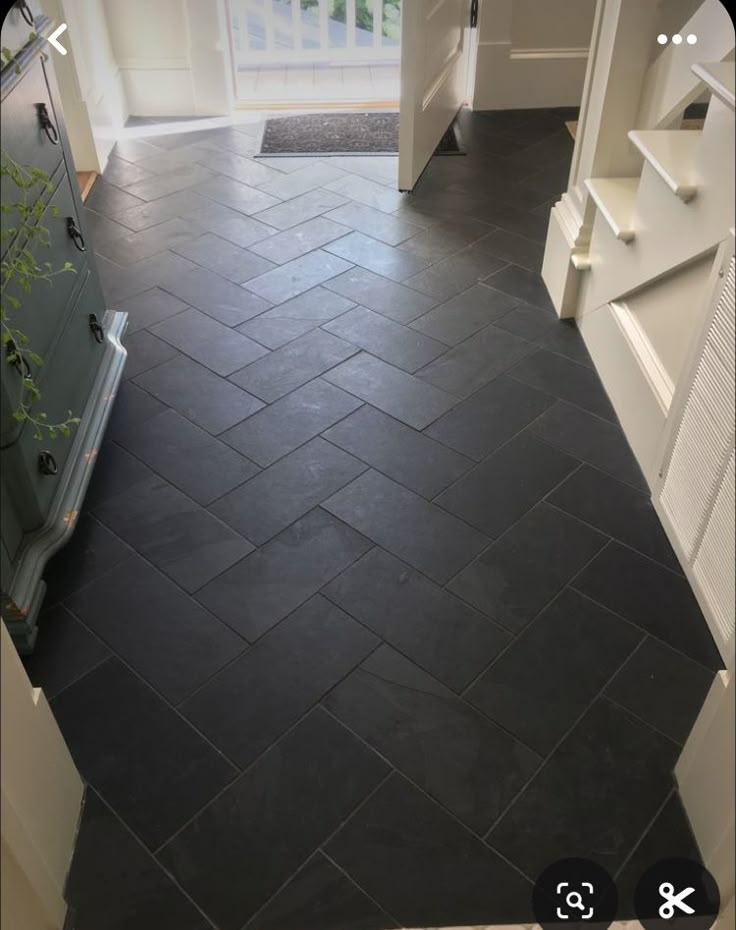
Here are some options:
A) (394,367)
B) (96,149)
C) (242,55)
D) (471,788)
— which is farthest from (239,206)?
(471,788)

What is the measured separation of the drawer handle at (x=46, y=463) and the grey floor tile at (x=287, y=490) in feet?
1.32

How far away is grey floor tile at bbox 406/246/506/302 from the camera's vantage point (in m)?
2.99

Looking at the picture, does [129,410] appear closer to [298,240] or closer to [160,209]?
[298,240]

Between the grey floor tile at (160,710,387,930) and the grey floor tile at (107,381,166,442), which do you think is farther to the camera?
the grey floor tile at (107,381,166,442)

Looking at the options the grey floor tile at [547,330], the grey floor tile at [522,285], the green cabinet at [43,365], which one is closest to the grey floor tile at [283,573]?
the green cabinet at [43,365]

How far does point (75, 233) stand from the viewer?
6.89ft

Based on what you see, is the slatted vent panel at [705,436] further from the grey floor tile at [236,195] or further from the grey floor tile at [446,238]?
the grey floor tile at [236,195]

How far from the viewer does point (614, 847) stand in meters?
1.41

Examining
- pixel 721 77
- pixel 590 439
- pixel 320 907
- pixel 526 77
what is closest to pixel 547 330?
pixel 590 439

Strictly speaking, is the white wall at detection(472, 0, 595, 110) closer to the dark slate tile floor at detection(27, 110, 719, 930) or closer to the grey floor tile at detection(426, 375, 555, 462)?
the dark slate tile floor at detection(27, 110, 719, 930)

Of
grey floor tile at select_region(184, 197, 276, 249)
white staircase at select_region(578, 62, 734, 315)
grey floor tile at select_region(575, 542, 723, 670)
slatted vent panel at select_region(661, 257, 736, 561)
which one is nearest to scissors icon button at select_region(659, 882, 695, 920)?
grey floor tile at select_region(575, 542, 723, 670)

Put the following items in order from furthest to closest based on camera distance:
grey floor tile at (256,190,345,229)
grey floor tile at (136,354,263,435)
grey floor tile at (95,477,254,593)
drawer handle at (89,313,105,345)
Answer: grey floor tile at (256,190,345,229), grey floor tile at (136,354,263,435), drawer handle at (89,313,105,345), grey floor tile at (95,477,254,593)

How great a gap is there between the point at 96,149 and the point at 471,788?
3.36m

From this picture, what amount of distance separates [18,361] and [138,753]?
2.67ft
